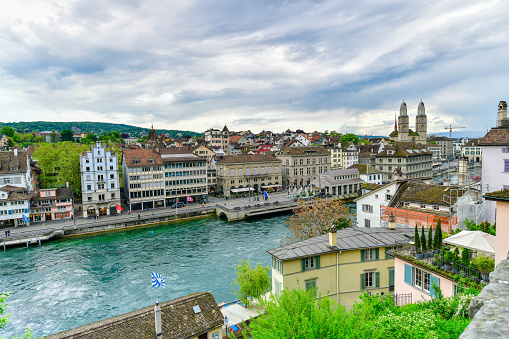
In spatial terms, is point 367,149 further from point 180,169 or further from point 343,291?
point 343,291

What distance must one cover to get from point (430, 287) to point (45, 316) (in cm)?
2845

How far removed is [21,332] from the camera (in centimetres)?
2536

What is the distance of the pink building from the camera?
56.2 metres

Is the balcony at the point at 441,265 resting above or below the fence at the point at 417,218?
above

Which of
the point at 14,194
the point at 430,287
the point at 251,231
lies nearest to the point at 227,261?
the point at 251,231

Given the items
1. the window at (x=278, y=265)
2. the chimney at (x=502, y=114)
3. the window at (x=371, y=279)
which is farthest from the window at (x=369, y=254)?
the chimney at (x=502, y=114)

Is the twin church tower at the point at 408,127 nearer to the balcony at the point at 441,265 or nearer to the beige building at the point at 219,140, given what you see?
the beige building at the point at 219,140

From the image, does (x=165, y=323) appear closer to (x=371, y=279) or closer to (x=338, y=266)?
(x=338, y=266)

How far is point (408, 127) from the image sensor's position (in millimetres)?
169375

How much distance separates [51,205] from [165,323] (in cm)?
4874

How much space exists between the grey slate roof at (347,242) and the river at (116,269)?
10.7 m

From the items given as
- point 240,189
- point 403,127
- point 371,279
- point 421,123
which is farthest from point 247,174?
point 421,123

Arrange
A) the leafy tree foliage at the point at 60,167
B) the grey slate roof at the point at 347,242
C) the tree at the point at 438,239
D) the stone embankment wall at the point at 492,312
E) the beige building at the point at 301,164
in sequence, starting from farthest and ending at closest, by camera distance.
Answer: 1. the beige building at the point at 301,164
2. the leafy tree foliage at the point at 60,167
3. the grey slate roof at the point at 347,242
4. the tree at the point at 438,239
5. the stone embankment wall at the point at 492,312

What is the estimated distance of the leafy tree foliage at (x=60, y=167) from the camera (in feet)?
227
